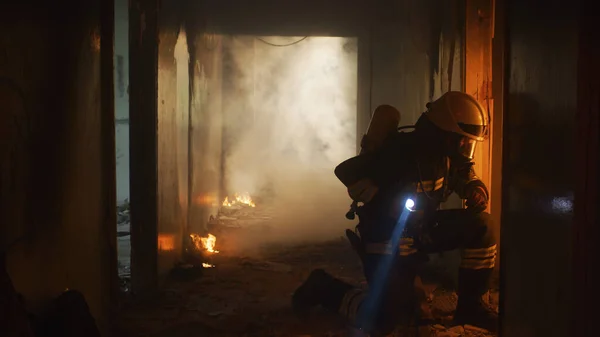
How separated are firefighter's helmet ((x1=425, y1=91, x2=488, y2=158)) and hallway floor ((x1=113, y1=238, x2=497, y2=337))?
119 cm

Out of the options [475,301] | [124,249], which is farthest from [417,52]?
[124,249]

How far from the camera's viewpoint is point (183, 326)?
430 centimetres

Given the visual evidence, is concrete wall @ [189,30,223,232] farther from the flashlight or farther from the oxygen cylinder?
the flashlight

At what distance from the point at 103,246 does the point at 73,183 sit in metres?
0.54

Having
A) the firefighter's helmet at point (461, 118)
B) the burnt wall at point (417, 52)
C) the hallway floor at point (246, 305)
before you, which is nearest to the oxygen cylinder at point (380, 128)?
the firefighter's helmet at point (461, 118)

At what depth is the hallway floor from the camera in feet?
13.8

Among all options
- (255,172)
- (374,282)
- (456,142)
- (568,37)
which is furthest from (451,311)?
(255,172)

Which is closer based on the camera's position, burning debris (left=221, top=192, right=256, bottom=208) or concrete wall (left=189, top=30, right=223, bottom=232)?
concrete wall (left=189, top=30, right=223, bottom=232)

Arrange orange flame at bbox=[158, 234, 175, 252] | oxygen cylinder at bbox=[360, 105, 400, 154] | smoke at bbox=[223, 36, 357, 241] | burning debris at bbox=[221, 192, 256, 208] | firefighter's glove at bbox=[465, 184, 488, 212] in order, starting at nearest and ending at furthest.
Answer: oxygen cylinder at bbox=[360, 105, 400, 154] < firefighter's glove at bbox=[465, 184, 488, 212] < orange flame at bbox=[158, 234, 175, 252] < burning debris at bbox=[221, 192, 256, 208] < smoke at bbox=[223, 36, 357, 241]

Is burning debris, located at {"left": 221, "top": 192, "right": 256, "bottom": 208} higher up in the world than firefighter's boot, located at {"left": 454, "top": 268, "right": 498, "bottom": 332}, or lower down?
lower down

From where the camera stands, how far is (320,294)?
14.4 ft

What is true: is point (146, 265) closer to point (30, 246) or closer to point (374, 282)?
point (374, 282)

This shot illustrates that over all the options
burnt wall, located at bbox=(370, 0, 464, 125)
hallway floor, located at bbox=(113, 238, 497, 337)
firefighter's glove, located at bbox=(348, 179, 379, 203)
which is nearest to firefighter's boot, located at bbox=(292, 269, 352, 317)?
hallway floor, located at bbox=(113, 238, 497, 337)

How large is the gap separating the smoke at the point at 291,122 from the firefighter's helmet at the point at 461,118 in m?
6.04
